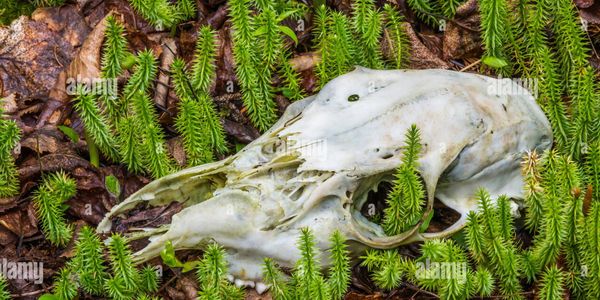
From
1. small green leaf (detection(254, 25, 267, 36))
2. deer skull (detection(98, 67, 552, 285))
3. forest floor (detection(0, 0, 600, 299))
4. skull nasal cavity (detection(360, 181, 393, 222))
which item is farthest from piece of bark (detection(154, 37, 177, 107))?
skull nasal cavity (detection(360, 181, 393, 222))

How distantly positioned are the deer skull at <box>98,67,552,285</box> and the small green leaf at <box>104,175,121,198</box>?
27cm

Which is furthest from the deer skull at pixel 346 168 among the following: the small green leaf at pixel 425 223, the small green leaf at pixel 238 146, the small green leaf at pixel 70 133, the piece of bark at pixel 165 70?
the piece of bark at pixel 165 70

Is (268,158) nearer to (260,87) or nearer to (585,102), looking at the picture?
(260,87)

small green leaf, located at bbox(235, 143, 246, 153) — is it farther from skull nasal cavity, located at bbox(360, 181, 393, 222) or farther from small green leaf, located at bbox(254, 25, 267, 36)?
skull nasal cavity, located at bbox(360, 181, 393, 222)

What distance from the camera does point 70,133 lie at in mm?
4754

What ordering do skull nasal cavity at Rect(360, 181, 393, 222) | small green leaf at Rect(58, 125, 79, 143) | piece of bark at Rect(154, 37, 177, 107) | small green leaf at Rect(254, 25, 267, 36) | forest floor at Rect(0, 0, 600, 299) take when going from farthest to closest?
1. piece of bark at Rect(154, 37, 177, 107)
2. small green leaf at Rect(58, 125, 79, 143)
3. small green leaf at Rect(254, 25, 267, 36)
4. forest floor at Rect(0, 0, 600, 299)
5. skull nasal cavity at Rect(360, 181, 393, 222)

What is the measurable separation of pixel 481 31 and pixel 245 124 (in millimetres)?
1509

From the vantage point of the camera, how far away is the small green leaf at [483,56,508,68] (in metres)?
4.68

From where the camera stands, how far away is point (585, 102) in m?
4.34

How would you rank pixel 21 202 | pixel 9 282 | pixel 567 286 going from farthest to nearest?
1. pixel 21 202
2. pixel 9 282
3. pixel 567 286

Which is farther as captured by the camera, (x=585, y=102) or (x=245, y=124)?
(x=245, y=124)

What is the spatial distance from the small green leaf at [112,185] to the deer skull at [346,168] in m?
0.27

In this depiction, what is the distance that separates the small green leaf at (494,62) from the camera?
15.4 ft

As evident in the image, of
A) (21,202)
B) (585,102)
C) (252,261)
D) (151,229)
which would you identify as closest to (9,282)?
(21,202)
